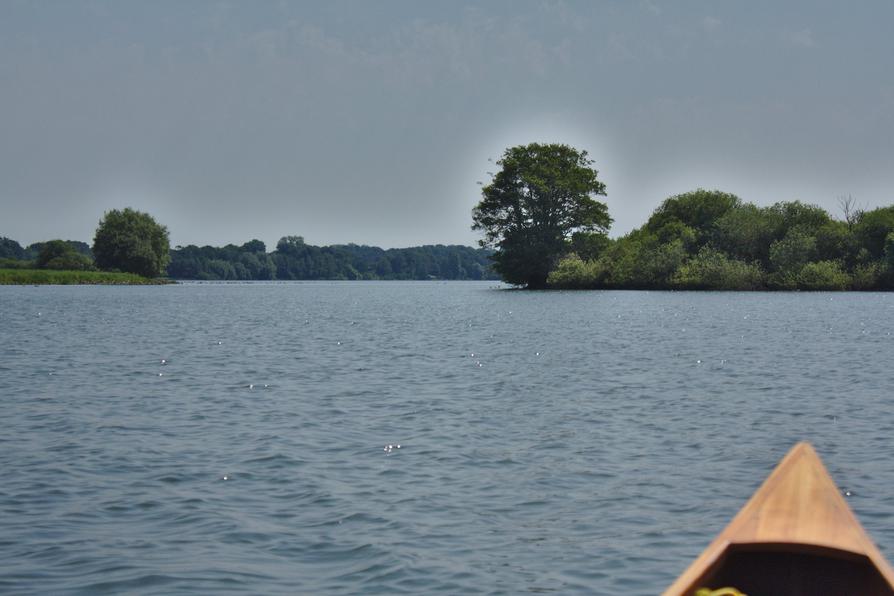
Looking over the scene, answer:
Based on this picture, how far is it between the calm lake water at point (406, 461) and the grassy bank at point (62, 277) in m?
116

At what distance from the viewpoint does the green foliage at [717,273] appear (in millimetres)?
102250

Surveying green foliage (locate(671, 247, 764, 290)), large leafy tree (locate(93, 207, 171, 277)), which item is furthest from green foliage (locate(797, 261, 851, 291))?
large leafy tree (locate(93, 207, 171, 277))

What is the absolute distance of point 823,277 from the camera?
100 metres

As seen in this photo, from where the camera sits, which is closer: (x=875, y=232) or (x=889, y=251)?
(x=889, y=251)

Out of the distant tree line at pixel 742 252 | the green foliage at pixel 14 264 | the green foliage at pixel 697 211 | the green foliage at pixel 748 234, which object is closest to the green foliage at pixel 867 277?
the distant tree line at pixel 742 252

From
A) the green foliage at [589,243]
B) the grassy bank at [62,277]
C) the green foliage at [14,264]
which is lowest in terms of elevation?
the grassy bank at [62,277]

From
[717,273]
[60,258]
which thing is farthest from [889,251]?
[60,258]

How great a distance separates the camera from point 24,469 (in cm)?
1429

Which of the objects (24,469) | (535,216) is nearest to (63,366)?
(24,469)

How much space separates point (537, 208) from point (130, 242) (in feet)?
228

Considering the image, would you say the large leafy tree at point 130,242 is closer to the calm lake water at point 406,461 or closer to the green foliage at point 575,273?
the green foliage at point 575,273

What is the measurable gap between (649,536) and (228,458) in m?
7.42

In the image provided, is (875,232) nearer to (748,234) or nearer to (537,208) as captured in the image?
(748,234)

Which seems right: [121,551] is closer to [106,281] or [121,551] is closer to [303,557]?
[303,557]
